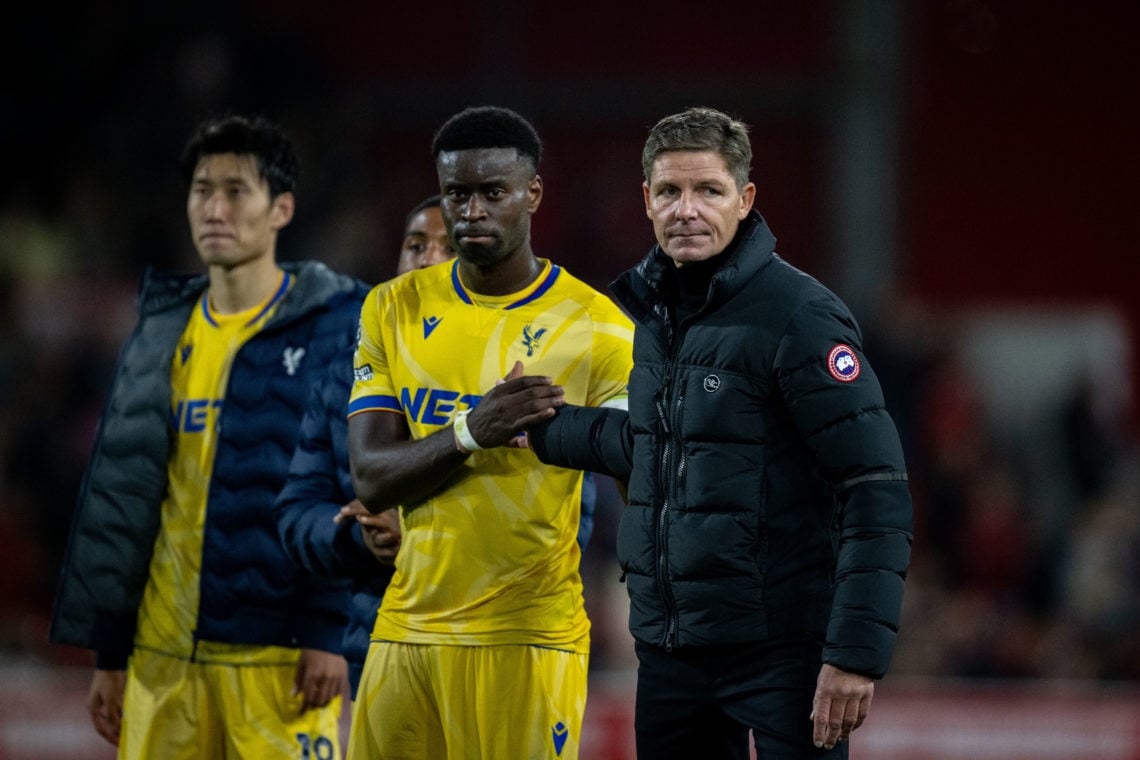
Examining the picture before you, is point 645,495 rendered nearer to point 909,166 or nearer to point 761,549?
point 761,549

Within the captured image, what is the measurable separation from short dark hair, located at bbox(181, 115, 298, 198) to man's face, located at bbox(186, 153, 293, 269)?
26 mm

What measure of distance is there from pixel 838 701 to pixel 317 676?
6.22 ft

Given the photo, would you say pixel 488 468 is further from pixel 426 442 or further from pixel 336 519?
pixel 336 519

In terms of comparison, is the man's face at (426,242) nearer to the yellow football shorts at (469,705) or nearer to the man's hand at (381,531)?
the man's hand at (381,531)

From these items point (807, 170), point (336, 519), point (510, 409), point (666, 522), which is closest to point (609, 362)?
point (510, 409)

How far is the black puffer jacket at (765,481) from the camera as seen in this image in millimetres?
3332

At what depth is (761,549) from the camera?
346cm

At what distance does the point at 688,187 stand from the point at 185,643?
2.16m

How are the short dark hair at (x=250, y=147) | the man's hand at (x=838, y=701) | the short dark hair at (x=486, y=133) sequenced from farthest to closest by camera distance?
the short dark hair at (x=250, y=147) → the short dark hair at (x=486, y=133) → the man's hand at (x=838, y=701)

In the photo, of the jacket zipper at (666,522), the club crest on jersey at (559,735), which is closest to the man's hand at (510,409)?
the jacket zipper at (666,522)

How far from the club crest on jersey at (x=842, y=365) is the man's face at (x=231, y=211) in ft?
7.18

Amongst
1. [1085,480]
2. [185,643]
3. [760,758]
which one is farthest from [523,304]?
[1085,480]

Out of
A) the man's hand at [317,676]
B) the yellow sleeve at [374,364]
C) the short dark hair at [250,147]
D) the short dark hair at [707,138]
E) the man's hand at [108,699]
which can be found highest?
the short dark hair at [250,147]

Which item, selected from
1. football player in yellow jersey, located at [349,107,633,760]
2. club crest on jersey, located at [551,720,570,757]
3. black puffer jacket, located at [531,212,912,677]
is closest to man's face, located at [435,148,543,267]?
football player in yellow jersey, located at [349,107,633,760]
